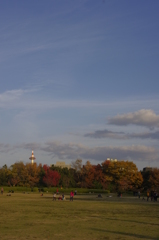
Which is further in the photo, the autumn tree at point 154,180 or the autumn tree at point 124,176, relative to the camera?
the autumn tree at point 124,176

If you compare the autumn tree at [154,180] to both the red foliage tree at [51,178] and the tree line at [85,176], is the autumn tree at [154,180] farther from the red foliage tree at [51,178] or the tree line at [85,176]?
the red foliage tree at [51,178]

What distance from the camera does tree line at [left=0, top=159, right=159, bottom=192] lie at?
83.8 m

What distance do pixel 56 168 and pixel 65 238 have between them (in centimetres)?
9015

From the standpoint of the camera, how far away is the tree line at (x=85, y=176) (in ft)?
275

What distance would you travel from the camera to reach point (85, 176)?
96.4 metres

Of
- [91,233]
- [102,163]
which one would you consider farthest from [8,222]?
[102,163]

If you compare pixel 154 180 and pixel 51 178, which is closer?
pixel 154 180

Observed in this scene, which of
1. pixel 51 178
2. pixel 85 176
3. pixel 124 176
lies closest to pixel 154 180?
pixel 124 176

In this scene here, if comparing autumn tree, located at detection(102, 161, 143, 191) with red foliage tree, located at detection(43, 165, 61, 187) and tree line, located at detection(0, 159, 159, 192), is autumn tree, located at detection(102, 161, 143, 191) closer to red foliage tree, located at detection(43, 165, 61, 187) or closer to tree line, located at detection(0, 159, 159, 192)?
tree line, located at detection(0, 159, 159, 192)

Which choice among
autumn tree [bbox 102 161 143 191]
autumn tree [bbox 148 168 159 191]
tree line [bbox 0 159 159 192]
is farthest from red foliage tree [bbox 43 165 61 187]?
autumn tree [bbox 148 168 159 191]

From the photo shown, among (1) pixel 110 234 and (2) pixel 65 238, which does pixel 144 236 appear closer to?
(1) pixel 110 234

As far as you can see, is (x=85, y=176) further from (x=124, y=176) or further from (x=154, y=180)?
(x=154, y=180)

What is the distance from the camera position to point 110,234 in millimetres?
15555

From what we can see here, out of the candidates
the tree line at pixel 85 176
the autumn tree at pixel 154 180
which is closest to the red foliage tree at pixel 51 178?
the tree line at pixel 85 176
